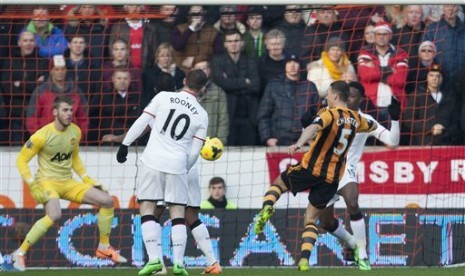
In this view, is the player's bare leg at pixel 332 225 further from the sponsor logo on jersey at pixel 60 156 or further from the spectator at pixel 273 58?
the spectator at pixel 273 58

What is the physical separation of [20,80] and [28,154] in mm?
2821

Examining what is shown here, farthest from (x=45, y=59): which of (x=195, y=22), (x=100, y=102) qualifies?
(x=195, y=22)

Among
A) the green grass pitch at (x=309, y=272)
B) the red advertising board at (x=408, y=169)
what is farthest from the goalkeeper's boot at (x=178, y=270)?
the red advertising board at (x=408, y=169)

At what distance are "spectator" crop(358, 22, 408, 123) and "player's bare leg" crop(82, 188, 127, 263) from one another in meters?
3.90

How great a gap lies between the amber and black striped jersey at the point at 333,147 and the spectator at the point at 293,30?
14.3 ft

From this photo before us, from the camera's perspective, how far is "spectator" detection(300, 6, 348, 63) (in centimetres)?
1688

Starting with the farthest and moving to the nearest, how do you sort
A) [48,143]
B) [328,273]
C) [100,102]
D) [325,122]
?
[100,102] < [48,143] < [328,273] < [325,122]

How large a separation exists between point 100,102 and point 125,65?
1.99 ft

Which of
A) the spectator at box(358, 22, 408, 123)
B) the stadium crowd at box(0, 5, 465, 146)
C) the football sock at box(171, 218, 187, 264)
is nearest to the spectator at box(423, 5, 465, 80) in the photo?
the stadium crowd at box(0, 5, 465, 146)

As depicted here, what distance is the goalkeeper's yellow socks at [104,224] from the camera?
14.5 metres

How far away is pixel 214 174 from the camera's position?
16.2 m

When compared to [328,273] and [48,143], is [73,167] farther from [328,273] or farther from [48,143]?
[328,273]

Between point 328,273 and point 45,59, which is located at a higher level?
point 45,59

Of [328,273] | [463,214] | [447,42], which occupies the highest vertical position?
[447,42]
